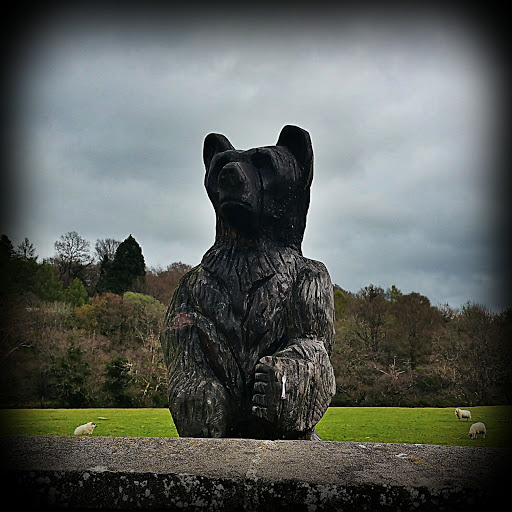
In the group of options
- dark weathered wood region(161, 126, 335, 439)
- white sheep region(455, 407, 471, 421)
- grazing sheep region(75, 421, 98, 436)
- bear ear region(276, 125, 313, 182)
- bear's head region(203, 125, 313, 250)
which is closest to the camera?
dark weathered wood region(161, 126, 335, 439)

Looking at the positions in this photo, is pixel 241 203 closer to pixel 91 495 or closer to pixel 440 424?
pixel 91 495

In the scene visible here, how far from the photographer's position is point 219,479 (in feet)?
6.08

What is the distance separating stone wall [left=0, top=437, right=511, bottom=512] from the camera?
1.72 meters

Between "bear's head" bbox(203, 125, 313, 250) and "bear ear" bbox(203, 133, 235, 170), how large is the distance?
12cm

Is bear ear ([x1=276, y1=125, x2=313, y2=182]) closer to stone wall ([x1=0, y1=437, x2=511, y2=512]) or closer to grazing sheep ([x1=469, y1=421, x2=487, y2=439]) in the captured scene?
stone wall ([x1=0, y1=437, x2=511, y2=512])

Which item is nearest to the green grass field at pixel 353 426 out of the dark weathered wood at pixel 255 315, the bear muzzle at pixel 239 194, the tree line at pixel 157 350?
the tree line at pixel 157 350

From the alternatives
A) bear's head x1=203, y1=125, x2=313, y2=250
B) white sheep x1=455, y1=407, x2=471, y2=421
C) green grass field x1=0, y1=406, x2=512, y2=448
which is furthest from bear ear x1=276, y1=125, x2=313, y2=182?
white sheep x1=455, y1=407, x2=471, y2=421

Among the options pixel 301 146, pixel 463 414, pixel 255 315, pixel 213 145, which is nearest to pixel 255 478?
pixel 255 315

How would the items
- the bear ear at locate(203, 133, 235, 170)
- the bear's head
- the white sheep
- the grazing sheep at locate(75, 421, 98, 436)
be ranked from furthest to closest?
the white sheep, the grazing sheep at locate(75, 421, 98, 436), the bear ear at locate(203, 133, 235, 170), the bear's head

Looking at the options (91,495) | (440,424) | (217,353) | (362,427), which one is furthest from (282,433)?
(440,424)

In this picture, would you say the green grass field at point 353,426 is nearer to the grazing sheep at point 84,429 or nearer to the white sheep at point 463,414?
the white sheep at point 463,414

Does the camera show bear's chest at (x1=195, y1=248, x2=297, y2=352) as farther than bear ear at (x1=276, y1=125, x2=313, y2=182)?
No

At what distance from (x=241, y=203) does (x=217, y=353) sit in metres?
1.05

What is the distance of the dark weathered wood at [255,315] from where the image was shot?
10.3 ft
